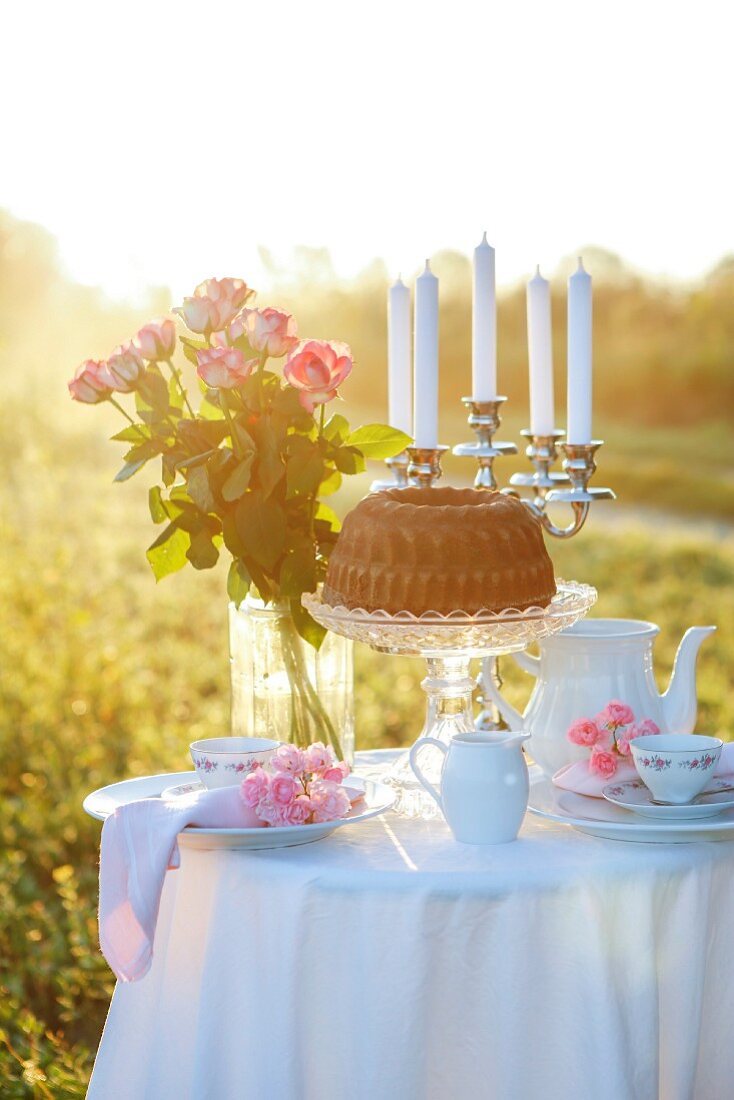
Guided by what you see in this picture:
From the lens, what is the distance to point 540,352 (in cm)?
251

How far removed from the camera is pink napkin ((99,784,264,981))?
1.94 metres

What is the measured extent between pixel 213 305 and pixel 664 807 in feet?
3.55

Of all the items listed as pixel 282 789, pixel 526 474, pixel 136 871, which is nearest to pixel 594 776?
pixel 282 789

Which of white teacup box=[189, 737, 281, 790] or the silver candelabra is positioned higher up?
the silver candelabra

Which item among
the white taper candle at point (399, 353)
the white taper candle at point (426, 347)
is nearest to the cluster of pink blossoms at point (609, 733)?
the white taper candle at point (426, 347)

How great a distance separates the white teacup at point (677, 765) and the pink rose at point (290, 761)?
0.50m

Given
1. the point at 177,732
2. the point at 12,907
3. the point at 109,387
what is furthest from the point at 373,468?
the point at 109,387

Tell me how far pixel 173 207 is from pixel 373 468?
417 centimetres

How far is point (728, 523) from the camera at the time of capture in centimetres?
1141

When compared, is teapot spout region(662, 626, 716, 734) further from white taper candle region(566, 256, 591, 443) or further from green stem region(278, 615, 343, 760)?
green stem region(278, 615, 343, 760)

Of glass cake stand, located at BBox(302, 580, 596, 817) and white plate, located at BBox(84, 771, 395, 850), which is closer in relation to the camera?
white plate, located at BBox(84, 771, 395, 850)

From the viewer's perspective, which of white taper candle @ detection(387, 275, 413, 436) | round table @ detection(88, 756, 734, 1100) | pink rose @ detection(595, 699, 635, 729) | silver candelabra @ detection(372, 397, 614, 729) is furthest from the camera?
white taper candle @ detection(387, 275, 413, 436)

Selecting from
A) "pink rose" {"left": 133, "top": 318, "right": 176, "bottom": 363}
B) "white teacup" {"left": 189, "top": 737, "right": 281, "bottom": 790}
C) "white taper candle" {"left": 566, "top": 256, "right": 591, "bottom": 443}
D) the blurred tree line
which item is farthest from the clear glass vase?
the blurred tree line

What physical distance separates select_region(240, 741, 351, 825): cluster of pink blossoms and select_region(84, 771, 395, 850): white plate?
0.02 m
